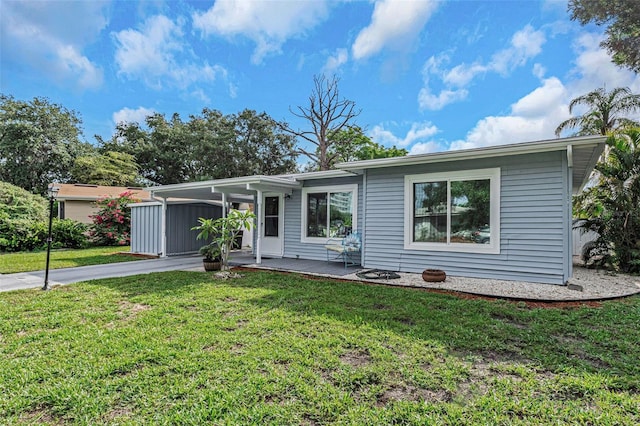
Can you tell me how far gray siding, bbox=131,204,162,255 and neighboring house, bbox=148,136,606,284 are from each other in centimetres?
379

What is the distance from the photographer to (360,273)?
7105 mm

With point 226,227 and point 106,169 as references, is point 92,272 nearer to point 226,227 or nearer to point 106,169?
point 226,227

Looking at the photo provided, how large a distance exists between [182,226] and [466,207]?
31.4 feet

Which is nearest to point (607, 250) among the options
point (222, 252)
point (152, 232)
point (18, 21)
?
point (222, 252)

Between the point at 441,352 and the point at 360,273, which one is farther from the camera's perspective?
the point at 360,273

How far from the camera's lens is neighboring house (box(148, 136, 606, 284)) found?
5734 mm

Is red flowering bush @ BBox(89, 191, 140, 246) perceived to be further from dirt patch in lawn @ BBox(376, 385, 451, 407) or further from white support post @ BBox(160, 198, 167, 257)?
dirt patch in lawn @ BBox(376, 385, 451, 407)

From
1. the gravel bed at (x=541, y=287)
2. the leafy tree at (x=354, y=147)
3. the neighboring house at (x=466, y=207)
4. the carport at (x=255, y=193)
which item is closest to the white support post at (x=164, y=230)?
the carport at (x=255, y=193)

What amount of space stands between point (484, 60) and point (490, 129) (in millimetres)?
4860

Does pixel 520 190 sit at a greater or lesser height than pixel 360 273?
greater

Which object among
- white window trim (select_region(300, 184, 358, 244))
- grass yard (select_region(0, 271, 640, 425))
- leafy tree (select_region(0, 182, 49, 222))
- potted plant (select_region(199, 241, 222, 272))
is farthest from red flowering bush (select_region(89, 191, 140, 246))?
grass yard (select_region(0, 271, 640, 425))

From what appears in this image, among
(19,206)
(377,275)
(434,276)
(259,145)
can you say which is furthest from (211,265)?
(259,145)

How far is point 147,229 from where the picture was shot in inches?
462

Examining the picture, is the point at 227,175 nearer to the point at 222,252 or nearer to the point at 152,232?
the point at 152,232
